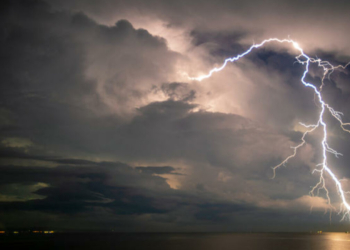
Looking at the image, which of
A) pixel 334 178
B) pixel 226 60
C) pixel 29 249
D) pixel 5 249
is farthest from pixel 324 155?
pixel 5 249

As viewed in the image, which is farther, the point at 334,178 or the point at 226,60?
the point at 226,60

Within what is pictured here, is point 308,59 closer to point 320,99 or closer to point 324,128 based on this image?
point 320,99

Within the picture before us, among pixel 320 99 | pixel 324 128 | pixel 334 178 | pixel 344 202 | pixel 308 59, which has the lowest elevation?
pixel 344 202

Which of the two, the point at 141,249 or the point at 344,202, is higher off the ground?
the point at 344,202

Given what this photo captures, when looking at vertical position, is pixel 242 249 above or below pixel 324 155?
below

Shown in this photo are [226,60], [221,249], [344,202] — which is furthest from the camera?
[221,249]

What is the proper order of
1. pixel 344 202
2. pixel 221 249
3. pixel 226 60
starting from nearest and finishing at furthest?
pixel 344 202, pixel 226 60, pixel 221 249

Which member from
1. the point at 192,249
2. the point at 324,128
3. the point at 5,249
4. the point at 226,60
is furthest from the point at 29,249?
the point at 324,128

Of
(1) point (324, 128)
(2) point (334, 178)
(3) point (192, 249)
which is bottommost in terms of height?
(3) point (192, 249)

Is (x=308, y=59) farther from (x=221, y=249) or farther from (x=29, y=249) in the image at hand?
(x=29, y=249)
